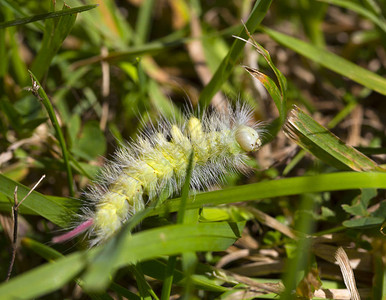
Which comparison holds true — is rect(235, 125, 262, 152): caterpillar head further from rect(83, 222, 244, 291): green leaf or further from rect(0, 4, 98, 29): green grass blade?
rect(0, 4, 98, 29): green grass blade

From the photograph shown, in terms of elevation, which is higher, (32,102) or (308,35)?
(308,35)

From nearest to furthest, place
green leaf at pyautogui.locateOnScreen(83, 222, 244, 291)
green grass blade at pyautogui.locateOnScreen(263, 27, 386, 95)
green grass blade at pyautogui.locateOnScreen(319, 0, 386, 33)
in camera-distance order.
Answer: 1. green leaf at pyautogui.locateOnScreen(83, 222, 244, 291)
2. green grass blade at pyautogui.locateOnScreen(263, 27, 386, 95)
3. green grass blade at pyautogui.locateOnScreen(319, 0, 386, 33)

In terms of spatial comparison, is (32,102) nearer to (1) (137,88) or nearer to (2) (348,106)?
(1) (137,88)

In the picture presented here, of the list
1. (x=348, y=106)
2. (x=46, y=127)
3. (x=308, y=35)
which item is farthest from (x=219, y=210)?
(x=308, y=35)

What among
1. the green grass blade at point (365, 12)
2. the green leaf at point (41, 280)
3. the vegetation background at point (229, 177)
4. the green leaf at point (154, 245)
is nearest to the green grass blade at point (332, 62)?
the vegetation background at point (229, 177)

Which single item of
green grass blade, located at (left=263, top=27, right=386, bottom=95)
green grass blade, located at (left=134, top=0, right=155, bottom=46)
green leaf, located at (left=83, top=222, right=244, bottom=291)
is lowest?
green leaf, located at (left=83, top=222, right=244, bottom=291)

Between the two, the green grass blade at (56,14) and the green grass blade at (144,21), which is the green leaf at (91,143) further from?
the green grass blade at (144,21)

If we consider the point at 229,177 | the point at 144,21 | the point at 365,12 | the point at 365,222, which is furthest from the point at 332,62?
the point at 144,21

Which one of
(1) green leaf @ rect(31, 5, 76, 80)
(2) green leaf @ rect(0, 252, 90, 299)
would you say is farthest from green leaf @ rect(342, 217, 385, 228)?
(1) green leaf @ rect(31, 5, 76, 80)
